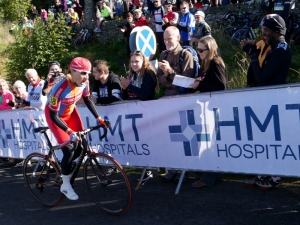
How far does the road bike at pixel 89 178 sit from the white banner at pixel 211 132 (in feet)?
2.47

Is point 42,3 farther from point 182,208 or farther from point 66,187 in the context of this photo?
point 182,208

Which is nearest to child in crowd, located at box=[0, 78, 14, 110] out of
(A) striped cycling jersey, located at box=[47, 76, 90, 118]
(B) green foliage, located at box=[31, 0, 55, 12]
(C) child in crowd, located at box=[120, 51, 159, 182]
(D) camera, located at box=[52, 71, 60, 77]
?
(D) camera, located at box=[52, 71, 60, 77]

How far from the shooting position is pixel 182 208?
19.4ft

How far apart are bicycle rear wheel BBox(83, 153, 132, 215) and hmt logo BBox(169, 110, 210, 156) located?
1022 millimetres

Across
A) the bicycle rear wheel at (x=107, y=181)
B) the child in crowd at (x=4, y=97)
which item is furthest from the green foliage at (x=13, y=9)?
the bicycle rear wheel at (x=107, y=181)

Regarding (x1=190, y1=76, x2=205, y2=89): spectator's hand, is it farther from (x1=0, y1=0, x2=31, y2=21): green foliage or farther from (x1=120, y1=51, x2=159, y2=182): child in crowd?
(x1=0, y1=0, x2=31, y2=21): green foliage

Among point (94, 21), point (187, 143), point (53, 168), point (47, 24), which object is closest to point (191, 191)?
point (187, 143)

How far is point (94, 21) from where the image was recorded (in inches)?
832

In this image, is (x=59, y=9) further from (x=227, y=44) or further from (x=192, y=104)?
→ (x=192, y=104)

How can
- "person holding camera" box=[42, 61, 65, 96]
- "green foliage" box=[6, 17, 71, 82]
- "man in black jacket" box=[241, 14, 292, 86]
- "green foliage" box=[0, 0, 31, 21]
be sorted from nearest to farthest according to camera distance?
"man in black jacket" box=[241, 14, 292, 86] → "person holding camera" box=[42, 61, 65, 96] → "green foliage" box=[6, 17, 71, 82] → "green foliage" box=[0, 0, 31, 21]

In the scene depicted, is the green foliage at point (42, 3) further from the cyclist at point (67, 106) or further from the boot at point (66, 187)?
the boot at point (66, 187)

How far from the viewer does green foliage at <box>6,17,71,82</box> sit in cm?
1581

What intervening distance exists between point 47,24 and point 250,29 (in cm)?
717

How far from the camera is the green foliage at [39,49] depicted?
15812mm
